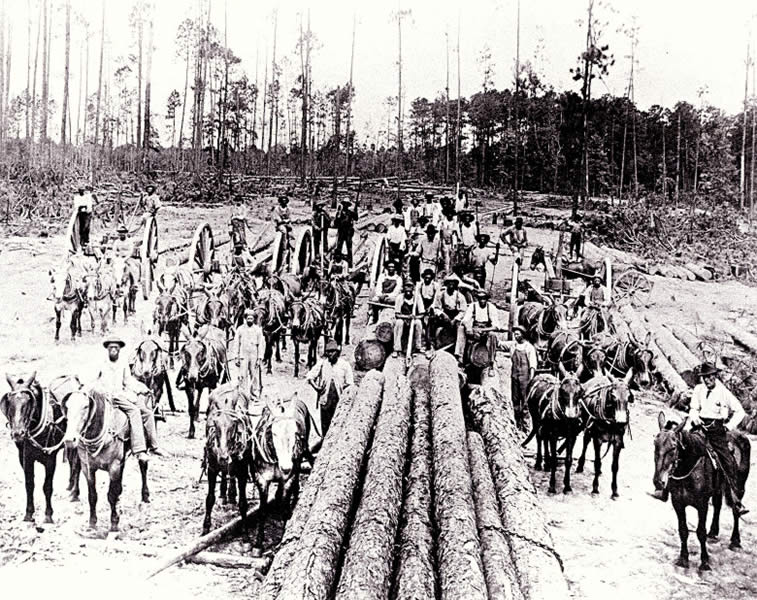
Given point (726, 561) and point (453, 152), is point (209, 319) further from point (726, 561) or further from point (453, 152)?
point (453, 152)

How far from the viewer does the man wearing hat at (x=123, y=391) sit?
869 cm

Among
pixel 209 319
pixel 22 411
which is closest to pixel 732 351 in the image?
pixel 209 319

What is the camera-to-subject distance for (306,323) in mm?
15391

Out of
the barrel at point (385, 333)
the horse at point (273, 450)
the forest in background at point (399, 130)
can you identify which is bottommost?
the horse at point (273, 450)

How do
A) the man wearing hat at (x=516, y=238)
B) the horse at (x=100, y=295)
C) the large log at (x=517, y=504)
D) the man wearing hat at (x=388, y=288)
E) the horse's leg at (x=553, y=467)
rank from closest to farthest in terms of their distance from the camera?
the large log at (x=517, y=504) → the horse's leg at (x=553, y=467) → the horse at (x=100, y=295) → the man wearing hat at (x=388, y=288) → the man wearing hat at (x=516, y=238)

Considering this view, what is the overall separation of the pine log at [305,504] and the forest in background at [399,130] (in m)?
12.2

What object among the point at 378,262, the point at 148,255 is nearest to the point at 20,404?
the point at 148,255

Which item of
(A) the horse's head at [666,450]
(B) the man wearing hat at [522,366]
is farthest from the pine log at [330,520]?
(A) the horse's head at [666,450]

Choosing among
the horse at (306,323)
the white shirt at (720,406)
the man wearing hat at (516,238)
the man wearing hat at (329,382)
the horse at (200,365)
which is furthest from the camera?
the man wearing hat at (516,238)

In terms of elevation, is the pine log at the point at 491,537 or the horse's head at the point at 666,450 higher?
the horse's head at the point at 666,450

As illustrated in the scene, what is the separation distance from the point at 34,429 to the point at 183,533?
6.70ft

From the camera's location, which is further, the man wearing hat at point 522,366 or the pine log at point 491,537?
the man wearing hat at point 522,366

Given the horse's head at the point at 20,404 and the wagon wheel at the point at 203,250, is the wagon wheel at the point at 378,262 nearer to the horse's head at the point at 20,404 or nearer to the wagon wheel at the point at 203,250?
the wagon wheel at the point at 203,250

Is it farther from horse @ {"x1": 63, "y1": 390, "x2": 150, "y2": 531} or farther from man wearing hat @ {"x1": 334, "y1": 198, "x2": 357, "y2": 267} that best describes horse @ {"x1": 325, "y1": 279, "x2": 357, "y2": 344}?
horse @ {"x1": 63, "y1": 390, "x2": 150, "y2": 531}
